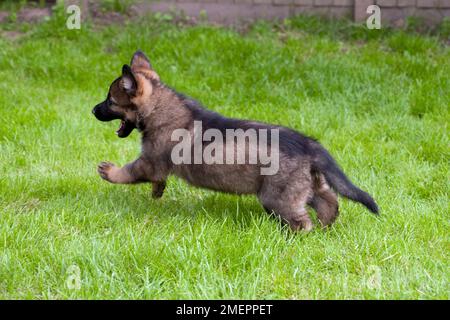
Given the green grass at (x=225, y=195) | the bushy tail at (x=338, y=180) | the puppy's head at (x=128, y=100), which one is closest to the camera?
the green grass at (x=225, y=195)

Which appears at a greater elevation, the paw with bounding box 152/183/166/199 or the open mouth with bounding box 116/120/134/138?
the open mouth with bounding box 116/120/134/138

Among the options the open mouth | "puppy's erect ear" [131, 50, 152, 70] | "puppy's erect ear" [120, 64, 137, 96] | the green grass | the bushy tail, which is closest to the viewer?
the green grass

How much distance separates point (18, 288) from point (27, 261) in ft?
0.79

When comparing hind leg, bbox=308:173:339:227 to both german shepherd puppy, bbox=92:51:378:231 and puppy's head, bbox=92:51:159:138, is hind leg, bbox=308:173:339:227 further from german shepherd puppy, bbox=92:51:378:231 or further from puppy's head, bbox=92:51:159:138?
puppy's head, bbox=92:51:159:138

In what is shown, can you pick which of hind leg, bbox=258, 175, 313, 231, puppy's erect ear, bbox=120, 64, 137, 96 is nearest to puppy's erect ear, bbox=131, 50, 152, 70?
puppy's erect ear, bbox=120, 64, 137, 96

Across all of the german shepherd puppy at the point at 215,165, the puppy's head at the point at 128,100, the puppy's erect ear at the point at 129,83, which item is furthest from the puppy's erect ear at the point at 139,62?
the puppy's erect ear at the point at 129,83

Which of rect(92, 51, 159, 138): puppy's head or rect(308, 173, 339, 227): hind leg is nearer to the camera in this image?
rect(308, 173, 339, 227): hind leg

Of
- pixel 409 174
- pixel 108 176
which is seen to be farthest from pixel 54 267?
pixel 409 174

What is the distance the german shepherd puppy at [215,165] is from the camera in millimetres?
4121

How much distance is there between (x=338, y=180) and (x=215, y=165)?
766 millimetres

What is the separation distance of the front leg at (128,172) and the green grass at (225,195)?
0.17 m

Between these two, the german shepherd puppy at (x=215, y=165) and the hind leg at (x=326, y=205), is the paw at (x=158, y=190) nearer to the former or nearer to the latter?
the german shepherd puppy at (x=215, y=165)

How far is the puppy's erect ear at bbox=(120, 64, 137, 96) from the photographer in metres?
4.49
